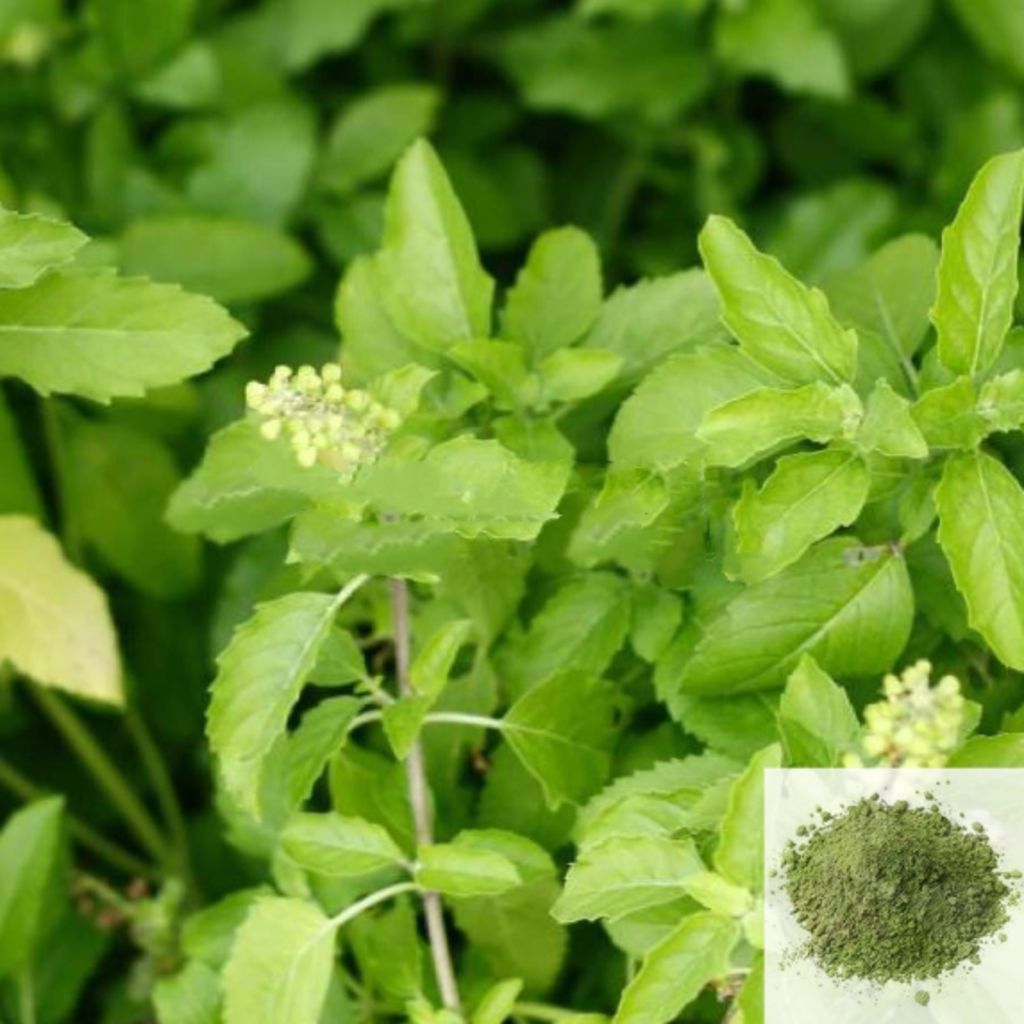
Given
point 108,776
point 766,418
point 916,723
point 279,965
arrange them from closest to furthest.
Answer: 1. point 916,723
2. point 766,418
3. point 279,965
4. point 108,776

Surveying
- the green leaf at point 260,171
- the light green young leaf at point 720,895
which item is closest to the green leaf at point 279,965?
the light green young leaf at point 720,895

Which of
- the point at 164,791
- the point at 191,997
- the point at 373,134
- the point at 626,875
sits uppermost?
the point at 373,134

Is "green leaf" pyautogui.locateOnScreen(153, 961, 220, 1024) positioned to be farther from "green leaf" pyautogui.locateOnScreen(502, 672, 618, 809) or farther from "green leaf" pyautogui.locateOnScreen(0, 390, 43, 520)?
"green leaf" pyautogui.locateOnScreen(0, 390, 43, 520)

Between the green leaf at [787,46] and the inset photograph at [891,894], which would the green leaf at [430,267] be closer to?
the inset photograph at [891,894]

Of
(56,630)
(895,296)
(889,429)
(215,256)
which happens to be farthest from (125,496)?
(889,429)

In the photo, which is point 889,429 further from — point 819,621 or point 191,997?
point 191,997

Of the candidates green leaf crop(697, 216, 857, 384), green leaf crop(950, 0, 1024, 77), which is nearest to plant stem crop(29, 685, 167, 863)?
green leaf crop(697, 216, 857, 384)

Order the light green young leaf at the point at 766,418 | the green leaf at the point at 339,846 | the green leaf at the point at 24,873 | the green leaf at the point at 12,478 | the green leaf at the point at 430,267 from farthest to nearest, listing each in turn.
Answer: the green leaf at the point at 12,478
the green leaf at the point at 24,873
the green leaf at the point at 430,267
the green leaf at the point at 339,846
the light green young leaf at the point at 766,418
